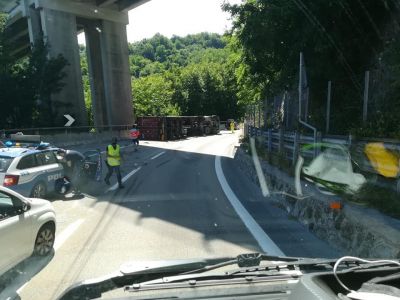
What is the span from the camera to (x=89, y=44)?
5397cm

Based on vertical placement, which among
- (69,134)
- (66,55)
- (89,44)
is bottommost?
(69,134)

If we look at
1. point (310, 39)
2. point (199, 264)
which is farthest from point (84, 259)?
point (310, 39)

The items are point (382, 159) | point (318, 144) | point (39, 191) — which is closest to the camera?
point (382, 159)

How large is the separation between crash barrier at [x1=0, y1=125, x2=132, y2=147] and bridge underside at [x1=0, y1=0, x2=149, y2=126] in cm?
233

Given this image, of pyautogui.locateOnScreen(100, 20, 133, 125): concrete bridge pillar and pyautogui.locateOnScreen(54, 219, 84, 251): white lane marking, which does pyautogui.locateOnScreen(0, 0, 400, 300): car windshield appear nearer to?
pyautogui.locateOnScreen(54, 219, 84, 251): white lane marking

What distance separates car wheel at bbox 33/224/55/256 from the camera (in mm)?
6895

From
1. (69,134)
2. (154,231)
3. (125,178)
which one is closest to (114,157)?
(125,178)

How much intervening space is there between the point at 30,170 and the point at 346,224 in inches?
324

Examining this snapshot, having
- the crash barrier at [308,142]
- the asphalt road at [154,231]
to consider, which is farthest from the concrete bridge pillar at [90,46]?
the asphalt road at [154,231]

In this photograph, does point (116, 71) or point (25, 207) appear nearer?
point (25, 207)

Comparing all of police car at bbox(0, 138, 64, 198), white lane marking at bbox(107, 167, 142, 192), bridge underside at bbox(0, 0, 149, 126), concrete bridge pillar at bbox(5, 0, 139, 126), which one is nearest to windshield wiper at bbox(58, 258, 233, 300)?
police car at bbox(0, 138, 64, 198)

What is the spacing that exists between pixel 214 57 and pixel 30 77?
78924 millimetres

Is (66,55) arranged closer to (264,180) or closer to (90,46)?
(90,46)

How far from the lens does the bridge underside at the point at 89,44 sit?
42.4 meters
